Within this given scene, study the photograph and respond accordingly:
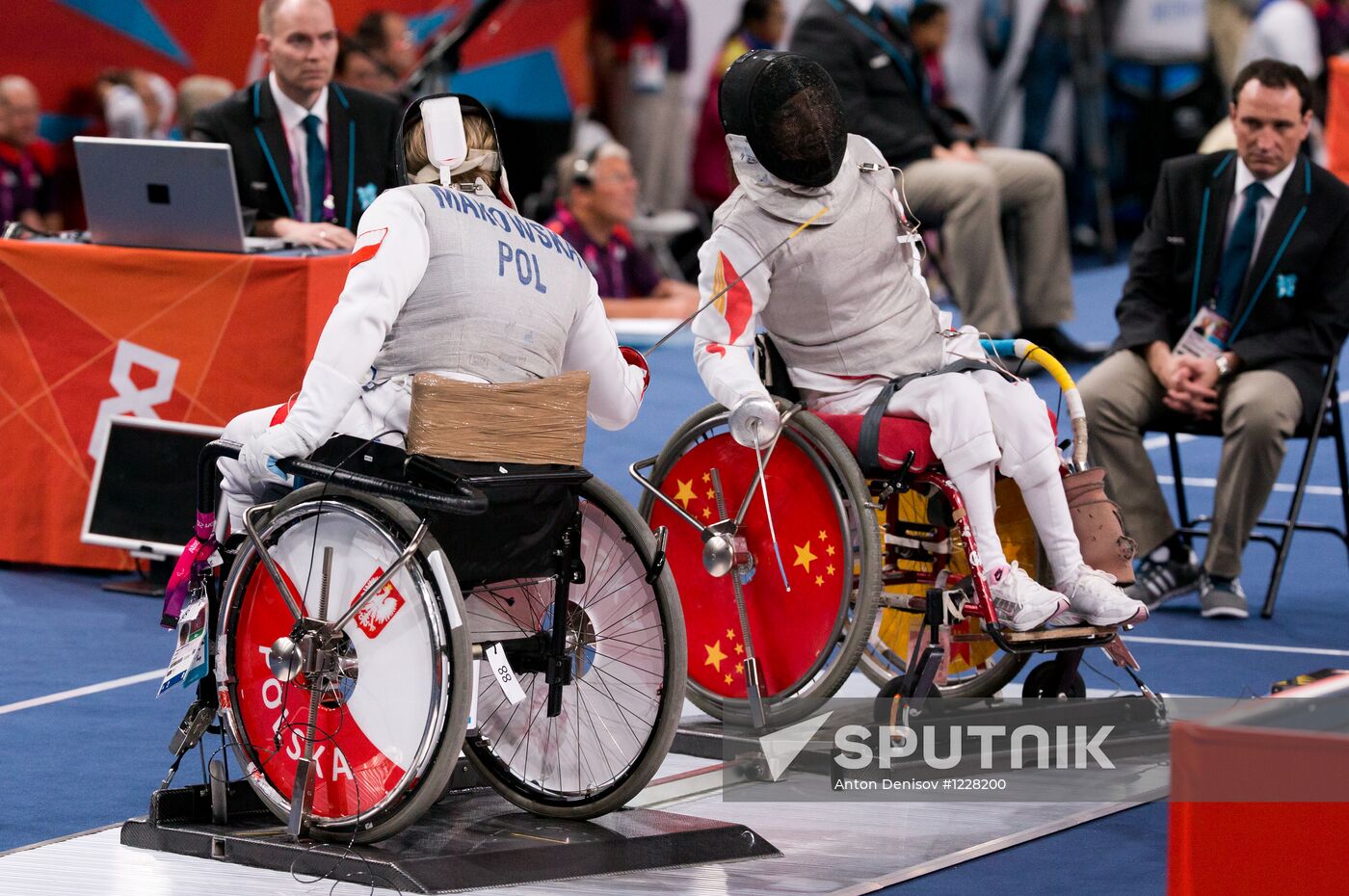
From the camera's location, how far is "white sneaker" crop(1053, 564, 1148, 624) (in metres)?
4.62

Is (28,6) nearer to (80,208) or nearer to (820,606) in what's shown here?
(80,208)

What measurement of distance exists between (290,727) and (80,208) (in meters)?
7.72

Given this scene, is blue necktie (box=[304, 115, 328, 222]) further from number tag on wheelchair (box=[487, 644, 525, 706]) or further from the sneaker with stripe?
number tag on wheelchair (box=[487, 644, 525, 706])

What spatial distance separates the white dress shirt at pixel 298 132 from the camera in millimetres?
6566

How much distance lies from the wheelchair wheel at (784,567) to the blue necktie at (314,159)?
2176 millimetres

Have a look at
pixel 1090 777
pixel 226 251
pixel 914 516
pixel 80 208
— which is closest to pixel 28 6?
pixel 80 208

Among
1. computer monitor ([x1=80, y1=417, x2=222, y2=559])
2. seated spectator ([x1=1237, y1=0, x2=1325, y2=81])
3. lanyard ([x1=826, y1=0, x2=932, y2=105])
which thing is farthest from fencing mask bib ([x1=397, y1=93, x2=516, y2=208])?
seated spectator ([x1=1237, y1=0, x2=1325, y2=81])

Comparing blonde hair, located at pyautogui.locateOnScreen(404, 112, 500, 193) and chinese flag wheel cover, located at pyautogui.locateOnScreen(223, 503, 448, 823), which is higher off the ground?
blonde hair, located at pyautogui.locateOnScreen(404, 112, 500, 193)

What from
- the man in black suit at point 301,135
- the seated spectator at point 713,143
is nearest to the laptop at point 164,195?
the man in black suit at point 301,135

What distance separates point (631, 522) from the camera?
4066 mm

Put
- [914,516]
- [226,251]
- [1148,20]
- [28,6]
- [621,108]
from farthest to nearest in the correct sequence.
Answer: [1148,20], [621,108], [28,6], [226,251], [914,516]

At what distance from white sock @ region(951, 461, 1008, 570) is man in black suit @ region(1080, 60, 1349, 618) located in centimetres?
176

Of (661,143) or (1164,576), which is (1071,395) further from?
(661,143)

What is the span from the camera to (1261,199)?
6.30m
